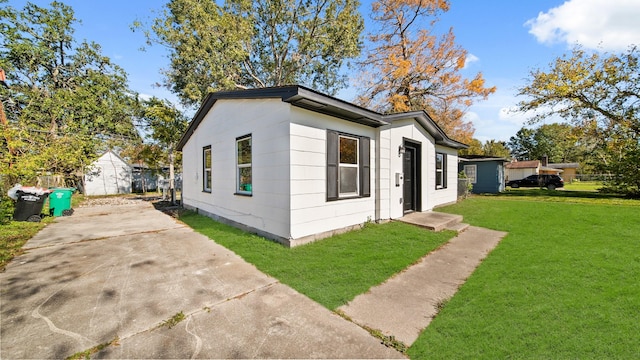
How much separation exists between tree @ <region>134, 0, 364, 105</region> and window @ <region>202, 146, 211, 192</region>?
651cm

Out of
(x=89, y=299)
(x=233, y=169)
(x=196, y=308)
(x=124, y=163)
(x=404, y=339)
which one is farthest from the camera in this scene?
A: (x=124, y=163)

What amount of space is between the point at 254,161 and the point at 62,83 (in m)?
22.8

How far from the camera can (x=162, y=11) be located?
13.7 meters

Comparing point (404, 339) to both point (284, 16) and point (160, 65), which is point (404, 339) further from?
point (160, 65)

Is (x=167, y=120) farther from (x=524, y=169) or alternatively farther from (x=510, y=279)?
(x=524, y=169)

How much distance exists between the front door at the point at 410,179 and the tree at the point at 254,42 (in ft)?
35.6

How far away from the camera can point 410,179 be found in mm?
7676

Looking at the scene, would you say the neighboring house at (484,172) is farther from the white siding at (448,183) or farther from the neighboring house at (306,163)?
the neighboring house at (306,163)

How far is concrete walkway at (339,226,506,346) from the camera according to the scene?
238 centimetres

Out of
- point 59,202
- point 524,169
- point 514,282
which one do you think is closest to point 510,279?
point 514,282

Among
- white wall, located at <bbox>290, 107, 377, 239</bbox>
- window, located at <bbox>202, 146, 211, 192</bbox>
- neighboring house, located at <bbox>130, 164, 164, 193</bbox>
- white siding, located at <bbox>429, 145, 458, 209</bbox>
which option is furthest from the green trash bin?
neighboring house, located at <bbox>130, 164, 164, 193</bbox>

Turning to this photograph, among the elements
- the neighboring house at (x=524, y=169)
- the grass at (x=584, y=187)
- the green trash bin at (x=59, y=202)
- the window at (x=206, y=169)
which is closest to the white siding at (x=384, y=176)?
the window at (x=206, y=169)

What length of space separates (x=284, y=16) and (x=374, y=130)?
539 inches

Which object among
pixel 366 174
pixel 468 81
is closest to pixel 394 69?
pixel 468 81
